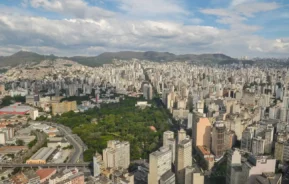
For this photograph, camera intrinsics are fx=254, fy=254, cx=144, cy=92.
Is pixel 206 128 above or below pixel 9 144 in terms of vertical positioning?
above

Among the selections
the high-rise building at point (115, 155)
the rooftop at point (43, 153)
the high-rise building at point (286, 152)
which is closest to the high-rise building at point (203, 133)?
the high-rise building at point (286, 152)

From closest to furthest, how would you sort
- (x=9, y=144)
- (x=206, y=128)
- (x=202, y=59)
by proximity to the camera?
1. (x=206, y=128)
2. (x=9, y=144)
3. (x=202, y=59)

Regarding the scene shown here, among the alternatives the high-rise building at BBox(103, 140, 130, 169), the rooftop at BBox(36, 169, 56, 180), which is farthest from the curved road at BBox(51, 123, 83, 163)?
the high-rise building at BBox(103, 140, 130, 169)

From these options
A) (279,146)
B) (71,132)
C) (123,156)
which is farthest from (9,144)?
(279,146)

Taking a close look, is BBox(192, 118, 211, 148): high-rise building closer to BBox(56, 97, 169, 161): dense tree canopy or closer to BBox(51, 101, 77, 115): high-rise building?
BBox(56, 97, 169, 161): dense tree canopy

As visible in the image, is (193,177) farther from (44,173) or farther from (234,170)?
(44,173)

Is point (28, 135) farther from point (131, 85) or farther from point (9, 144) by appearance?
point (131, 85)

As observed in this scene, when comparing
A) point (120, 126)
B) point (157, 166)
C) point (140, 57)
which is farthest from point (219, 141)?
point (140, 57)
